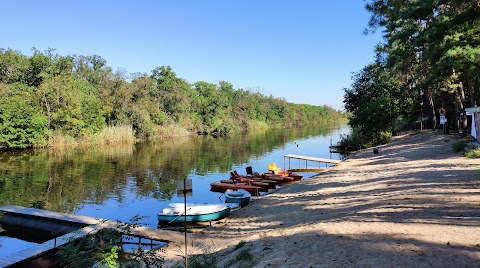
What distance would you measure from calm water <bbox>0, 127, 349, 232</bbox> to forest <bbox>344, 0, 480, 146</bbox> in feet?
28.9

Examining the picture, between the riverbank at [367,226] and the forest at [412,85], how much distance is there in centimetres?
598

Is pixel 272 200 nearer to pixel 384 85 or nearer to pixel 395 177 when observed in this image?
pixel 395 177

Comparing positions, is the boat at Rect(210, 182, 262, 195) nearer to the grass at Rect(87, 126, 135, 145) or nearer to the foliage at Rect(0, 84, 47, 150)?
the foliage at Rect(0, 84, 47, 150)

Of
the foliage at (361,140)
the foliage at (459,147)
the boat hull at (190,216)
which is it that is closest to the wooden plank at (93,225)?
the boat hull at (190,216)

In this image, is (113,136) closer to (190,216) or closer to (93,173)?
(93,173)

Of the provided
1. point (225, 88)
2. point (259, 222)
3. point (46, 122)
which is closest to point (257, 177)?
point (259, 222)

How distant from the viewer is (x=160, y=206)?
799 inches

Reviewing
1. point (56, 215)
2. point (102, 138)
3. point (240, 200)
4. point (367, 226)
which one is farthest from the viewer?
point (102, 138)

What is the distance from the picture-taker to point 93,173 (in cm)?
2938

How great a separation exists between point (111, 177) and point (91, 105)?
29385mm

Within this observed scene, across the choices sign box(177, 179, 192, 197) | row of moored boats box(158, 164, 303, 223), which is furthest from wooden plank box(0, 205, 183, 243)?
sign box(177, 179, 192, 197)

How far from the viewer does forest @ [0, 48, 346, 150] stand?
43688 millimetres

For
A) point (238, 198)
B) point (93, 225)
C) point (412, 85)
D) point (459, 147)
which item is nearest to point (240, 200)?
point (238, 198)

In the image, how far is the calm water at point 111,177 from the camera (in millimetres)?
20297
